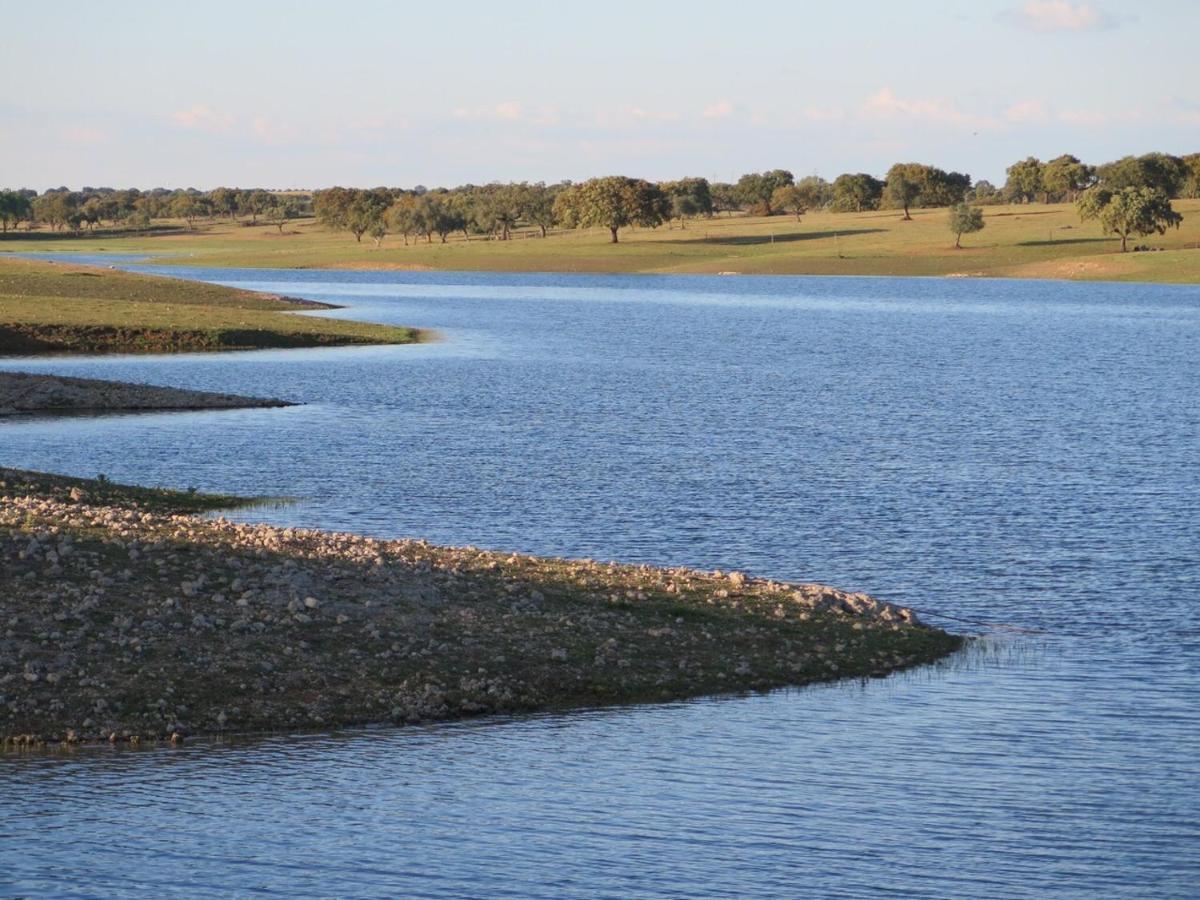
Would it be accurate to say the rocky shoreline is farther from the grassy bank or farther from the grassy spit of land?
the grassy spit of land

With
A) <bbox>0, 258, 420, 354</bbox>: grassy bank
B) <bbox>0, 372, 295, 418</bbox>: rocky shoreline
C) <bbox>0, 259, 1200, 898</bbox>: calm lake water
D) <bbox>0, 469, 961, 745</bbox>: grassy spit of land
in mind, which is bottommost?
<bbox>0, 259, 1200, 898</bbox>: calm lake water

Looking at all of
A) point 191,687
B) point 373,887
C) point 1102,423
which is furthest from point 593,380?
point 373,887

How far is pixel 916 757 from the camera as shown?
22688mm

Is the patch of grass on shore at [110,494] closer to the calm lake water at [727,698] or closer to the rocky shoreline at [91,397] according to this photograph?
the calm lake water at [727,698]

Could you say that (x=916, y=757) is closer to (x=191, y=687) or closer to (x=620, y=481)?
(x=191, y=687)

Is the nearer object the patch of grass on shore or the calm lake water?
the calm lake water

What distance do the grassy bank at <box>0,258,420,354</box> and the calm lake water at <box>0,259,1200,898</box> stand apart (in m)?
6.03

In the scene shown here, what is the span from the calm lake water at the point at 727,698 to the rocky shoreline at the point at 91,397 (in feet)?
8.75

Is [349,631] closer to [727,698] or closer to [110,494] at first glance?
[727,698]

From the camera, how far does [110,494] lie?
38531 millimetres

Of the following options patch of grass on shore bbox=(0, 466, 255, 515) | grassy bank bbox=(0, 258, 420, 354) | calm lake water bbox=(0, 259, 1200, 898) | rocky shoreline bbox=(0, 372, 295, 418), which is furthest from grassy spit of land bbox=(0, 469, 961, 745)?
grassy bank bbox=(0, 258, 420, 354)

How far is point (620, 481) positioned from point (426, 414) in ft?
63.7

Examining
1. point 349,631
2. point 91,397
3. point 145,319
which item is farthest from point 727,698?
point 145,319

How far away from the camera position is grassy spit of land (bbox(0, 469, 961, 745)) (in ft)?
77.5
